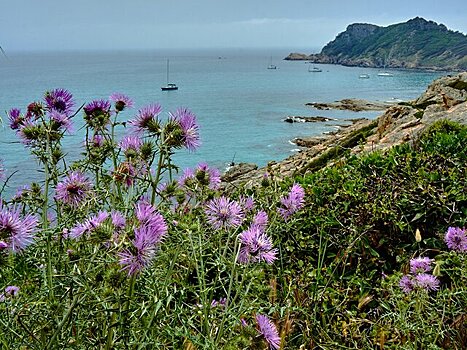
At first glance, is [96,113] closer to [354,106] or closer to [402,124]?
[402,124]

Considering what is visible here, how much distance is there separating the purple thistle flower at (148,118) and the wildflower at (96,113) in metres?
0.32

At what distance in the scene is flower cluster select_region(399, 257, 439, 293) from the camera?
1.96 m

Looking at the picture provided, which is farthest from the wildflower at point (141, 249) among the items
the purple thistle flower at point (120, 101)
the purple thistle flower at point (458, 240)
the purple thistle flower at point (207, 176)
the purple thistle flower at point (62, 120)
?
the purple thistle flower at point (458, 240)

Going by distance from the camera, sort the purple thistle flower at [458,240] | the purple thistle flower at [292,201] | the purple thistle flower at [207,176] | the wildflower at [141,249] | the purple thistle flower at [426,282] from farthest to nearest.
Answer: the purple thistle flower at [458,240] < the purple thistle flower at [426,282] < the purple thistle flower at [292,201] < the purple thistle flower at [207,176] < the wildflower at [141,249]

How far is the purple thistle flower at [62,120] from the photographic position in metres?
1.74

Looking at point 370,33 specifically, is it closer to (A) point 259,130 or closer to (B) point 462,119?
(A) point 259,130

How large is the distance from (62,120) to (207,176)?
0.51 m

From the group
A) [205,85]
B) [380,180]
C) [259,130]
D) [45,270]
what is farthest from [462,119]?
[205,85]

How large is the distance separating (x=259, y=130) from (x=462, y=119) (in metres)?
26.8

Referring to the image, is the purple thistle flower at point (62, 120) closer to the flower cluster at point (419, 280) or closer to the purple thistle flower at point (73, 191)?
the purple thistle flower at point (73, 191)

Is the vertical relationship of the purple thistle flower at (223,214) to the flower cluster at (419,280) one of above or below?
above

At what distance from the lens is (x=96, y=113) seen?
1876 millimetres

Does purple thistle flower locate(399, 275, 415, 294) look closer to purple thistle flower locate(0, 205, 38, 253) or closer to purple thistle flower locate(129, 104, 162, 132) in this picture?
purple thistle flower locate(129, 104, 162, 132)

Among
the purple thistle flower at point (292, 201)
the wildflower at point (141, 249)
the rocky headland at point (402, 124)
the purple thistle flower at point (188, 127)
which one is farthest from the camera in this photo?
the rocky headland at point (402, 124)
